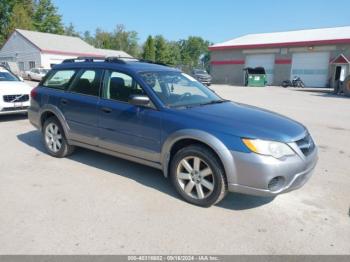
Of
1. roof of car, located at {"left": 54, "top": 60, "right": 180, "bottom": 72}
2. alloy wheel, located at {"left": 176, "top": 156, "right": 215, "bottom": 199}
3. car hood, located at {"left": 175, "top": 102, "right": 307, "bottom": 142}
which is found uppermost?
roof of car, located at {"left": 54, "top": 60, "right": 180, "bottom": 72}

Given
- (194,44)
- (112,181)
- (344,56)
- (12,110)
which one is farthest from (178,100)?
(194,44)

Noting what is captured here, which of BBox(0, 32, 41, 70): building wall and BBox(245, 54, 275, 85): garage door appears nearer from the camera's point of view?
BBox(245, 54, 275, 85): garage door

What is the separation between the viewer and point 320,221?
3680 mm

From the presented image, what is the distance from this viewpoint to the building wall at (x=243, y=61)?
33031 millimetres

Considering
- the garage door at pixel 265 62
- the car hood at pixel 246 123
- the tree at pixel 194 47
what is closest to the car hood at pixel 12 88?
the car hood at pixel 246 123

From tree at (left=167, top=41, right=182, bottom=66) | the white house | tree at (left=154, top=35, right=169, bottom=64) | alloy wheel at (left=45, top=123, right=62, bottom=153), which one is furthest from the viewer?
tree at (left=167, top=41, right=182, bottom=66)

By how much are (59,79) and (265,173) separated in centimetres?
403

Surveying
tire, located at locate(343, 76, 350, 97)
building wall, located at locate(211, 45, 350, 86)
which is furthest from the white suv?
building wall, located at locate(211, 45, 350, 86)

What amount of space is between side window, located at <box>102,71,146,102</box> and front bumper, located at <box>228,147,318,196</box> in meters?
1.71

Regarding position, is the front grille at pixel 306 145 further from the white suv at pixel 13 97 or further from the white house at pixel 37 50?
the white house at pixel 37 50

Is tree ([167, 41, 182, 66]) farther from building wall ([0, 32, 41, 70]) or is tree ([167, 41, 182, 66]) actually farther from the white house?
building wall ([0, 32, 41, 70])

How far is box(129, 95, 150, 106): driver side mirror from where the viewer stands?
164 inches

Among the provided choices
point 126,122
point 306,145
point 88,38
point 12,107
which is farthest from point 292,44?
point 88,38

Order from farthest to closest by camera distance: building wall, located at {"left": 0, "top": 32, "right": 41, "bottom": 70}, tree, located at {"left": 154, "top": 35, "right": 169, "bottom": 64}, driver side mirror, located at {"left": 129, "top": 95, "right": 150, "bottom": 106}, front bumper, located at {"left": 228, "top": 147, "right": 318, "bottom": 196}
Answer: tree, located at {"left": 154, "top": 35, "right": 169, "bottom": 64} < building wall, located at {"left": 0, "top": 32, "right": 41, "bottom": 70} < driver side mirror, located at {"left": 129, "top": 95, "right": 150, "bottom": 106} < front bumper, located at {"left": 228, "top": 147, "right": 318, "bottom": 196}
